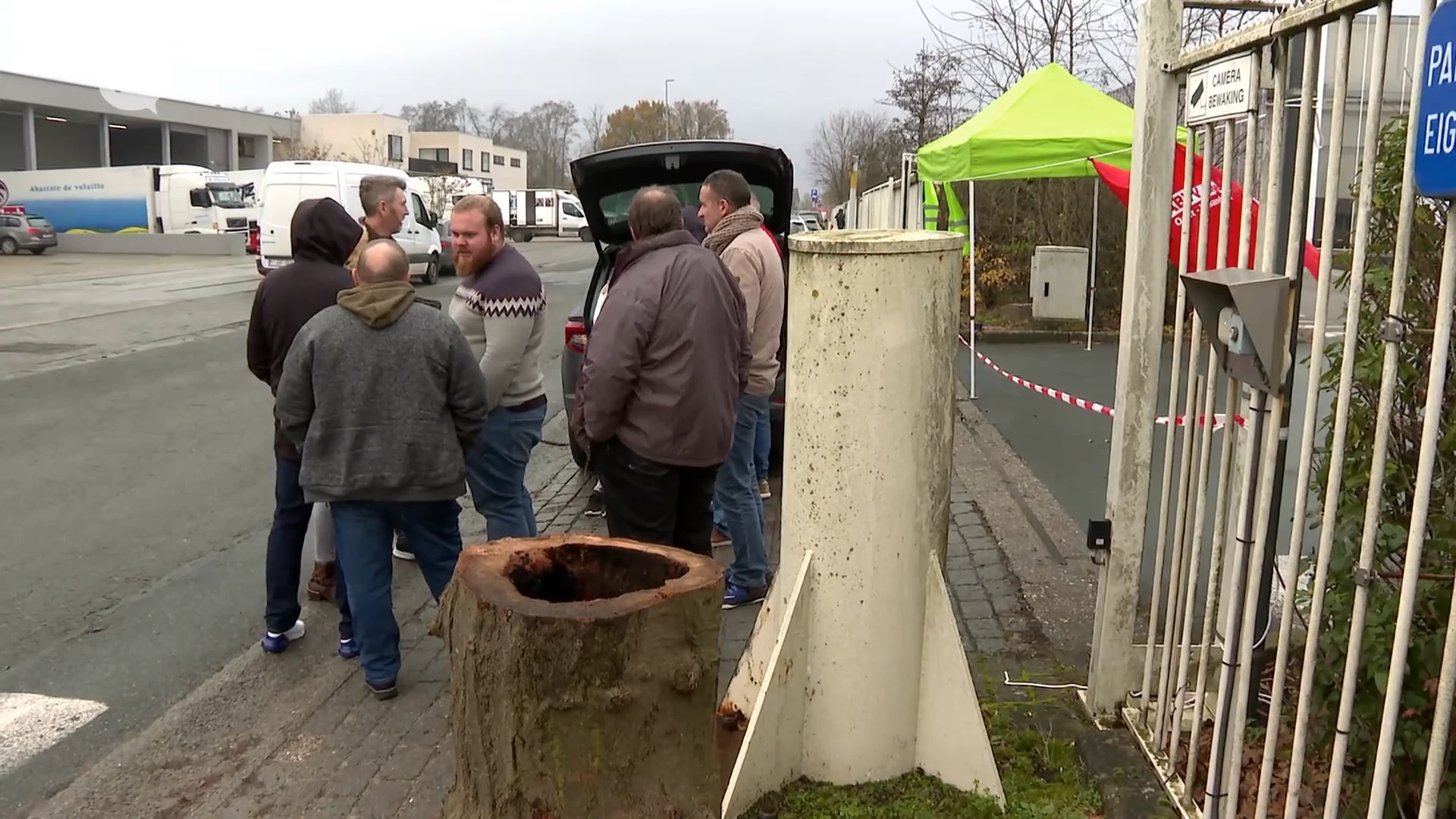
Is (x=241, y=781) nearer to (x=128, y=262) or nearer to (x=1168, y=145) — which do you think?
(x=1168, y=145)

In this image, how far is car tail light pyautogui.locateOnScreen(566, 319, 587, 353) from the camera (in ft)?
22.2

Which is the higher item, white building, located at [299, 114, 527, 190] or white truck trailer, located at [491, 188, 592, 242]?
white building, located at [299, 114, 527, 190]

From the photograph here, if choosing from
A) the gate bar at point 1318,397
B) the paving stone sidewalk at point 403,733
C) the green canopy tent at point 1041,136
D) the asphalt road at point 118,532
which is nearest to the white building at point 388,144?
the asphalt road at point 118,532

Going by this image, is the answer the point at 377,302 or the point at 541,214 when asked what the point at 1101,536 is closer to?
the point at 377,302

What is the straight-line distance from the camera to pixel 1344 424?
224 centimetres

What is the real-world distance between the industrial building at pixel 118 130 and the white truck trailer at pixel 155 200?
8646 mm

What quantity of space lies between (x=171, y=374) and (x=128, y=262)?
80.2 ft

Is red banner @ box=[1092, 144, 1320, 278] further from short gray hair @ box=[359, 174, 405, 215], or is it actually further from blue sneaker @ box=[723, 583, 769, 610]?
short gray hair @ box=[359, 174, 405, 215]

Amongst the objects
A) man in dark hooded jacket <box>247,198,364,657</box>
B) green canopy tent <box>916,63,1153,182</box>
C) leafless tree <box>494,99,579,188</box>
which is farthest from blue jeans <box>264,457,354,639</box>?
leafless tree <box>494,99,579,188</box>

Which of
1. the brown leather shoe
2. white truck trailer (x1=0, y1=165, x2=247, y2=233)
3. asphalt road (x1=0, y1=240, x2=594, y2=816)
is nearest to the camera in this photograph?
asphalt road (x1=0, y1=240, x2=594, y2=816)

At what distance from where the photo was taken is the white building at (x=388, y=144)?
232 feet

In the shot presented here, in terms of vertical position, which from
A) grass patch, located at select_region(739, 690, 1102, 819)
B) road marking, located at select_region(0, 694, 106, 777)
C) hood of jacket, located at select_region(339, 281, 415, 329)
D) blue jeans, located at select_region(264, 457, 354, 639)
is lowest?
road marking, located at select_region(0, 694, 106, 777)

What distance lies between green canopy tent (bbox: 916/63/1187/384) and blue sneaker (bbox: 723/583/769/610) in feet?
16.9

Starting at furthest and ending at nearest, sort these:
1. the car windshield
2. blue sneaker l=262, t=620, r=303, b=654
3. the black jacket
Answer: the car windshield → blue sneaker l=262, t=620, r=303, b=654 → the black jacket
